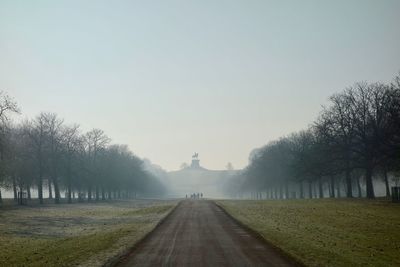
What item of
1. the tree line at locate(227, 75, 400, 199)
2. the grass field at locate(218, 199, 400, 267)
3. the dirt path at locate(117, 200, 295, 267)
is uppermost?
the tree line at locate(227, 75, 400, 199)

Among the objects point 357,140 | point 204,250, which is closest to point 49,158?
point 357,140

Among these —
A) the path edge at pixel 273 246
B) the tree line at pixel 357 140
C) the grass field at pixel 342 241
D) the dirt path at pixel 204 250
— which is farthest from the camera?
the tree line at pixel 357 140

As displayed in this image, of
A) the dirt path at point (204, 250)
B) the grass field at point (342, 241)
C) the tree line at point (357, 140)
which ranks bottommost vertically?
the grass field at point (342, 241)

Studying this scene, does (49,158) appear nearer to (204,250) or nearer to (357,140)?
(357,140)

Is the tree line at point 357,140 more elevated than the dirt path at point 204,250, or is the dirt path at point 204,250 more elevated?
the tree line at point 357,140

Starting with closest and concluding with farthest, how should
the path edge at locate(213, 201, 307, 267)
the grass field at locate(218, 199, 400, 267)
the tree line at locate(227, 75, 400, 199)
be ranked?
1. the path edge at locate(213, 201, 307, 267)
2. the grass field at locate(218, 199, 400, 267)
3. the tree line at locate(227, 75, 400, 199)

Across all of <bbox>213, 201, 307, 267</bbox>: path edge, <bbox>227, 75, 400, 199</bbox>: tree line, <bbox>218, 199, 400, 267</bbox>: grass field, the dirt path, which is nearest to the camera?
<bbox>213, 201, 307, 267</bbox>: path edge

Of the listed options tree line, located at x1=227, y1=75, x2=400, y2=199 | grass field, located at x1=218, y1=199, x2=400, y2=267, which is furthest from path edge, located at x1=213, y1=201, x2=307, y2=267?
tree line, located at x1=227, y1=75, x2=400, y2=199

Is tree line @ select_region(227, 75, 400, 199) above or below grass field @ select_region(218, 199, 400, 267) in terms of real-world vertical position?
above

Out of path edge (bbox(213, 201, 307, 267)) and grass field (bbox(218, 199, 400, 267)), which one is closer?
path edge (bbox(213, 201, 307, 267))

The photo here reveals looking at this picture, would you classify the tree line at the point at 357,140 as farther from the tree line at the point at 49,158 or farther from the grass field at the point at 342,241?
the tree line at the point at 49,158

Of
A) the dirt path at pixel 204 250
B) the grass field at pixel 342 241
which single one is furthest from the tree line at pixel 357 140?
the dirt path at pixel 204 250

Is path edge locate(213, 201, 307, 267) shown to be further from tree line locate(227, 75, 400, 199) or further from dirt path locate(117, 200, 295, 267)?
tree line locate(227, 75, 400, 199)

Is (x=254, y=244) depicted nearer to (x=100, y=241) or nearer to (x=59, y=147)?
(x=100, y=241)
